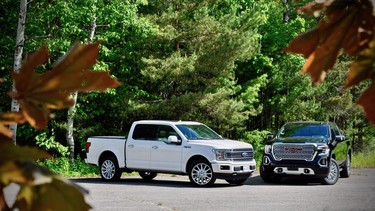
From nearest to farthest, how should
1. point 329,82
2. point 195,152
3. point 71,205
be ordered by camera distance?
point 71,205
point 195,152
point 329,82

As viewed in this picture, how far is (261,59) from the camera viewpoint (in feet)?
90.8

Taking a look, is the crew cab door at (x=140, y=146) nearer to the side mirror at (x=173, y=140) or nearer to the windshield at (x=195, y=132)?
the side mirror at (x=173, y=140)

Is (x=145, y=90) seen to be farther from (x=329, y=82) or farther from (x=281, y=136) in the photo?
(x=281, y=136)

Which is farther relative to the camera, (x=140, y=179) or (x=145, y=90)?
(x=145, y=90)

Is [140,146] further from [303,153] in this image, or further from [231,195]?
[303,153]

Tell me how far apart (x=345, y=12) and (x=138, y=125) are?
14.5 m

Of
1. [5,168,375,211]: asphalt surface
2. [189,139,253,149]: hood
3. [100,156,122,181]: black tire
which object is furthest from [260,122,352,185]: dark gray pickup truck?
[100,156,122,181]: black tire

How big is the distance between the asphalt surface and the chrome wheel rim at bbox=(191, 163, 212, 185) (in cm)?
25

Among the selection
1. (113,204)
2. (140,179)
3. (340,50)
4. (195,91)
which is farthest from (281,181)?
(340,50)

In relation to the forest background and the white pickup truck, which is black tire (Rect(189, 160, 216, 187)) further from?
the forest background

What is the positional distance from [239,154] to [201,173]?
1.02m

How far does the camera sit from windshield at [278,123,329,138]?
1541cm

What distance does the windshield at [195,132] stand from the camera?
579 inches

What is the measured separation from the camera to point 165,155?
14.5 m
